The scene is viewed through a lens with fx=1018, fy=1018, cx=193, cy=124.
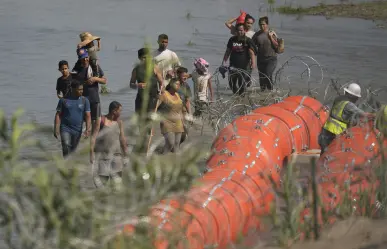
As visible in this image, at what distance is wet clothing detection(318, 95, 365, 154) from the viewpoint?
1313 cm

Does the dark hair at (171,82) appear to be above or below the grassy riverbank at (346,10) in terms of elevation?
above

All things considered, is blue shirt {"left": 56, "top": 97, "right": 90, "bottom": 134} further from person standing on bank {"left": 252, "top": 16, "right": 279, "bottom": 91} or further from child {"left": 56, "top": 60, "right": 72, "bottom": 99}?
person standing on bank {"left": 252, "top": 16, "right": 279, "bottom": 91}

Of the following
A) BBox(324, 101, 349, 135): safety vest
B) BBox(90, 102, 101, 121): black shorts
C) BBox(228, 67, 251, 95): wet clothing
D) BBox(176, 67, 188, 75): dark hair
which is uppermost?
BBox(176, 67, 188, 75): dark hair

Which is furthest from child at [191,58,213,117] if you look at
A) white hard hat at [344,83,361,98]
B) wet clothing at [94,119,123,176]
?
wet clothing at [94,119,123,176]

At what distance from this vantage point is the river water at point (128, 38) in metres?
23.3

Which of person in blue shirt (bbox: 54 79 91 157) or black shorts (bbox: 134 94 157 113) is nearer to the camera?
person in blue shirt (bbox: 54 79 91 157)

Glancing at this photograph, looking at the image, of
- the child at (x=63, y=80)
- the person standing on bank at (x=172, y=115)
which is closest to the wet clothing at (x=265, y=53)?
the person standing on bank at (x=172, y=115)

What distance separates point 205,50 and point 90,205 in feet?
75.0

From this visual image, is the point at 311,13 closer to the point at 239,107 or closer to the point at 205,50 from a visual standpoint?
the point at 205,50

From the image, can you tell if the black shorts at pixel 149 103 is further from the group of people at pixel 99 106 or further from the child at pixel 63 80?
the child at pixel 63 80

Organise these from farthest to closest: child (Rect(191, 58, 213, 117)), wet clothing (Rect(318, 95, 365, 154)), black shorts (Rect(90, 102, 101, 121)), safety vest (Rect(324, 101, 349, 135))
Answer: child (Rect(191, 58, 213, 117)), black shorts (Rect(90, 102, 101, 121)), safety vest (Rect(324, 101, 349, 135)), wet clothing (Rect(318, 95, 365, 154))

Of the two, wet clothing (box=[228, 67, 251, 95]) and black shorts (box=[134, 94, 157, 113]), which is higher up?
black shorts (box=[134, 94, 157, 113])

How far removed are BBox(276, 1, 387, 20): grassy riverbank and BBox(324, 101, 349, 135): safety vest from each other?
24.5 metres

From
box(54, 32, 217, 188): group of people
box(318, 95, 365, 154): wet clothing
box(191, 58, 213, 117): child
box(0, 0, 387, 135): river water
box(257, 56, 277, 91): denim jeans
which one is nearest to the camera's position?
box(54, 32, 217, 188): group of people
